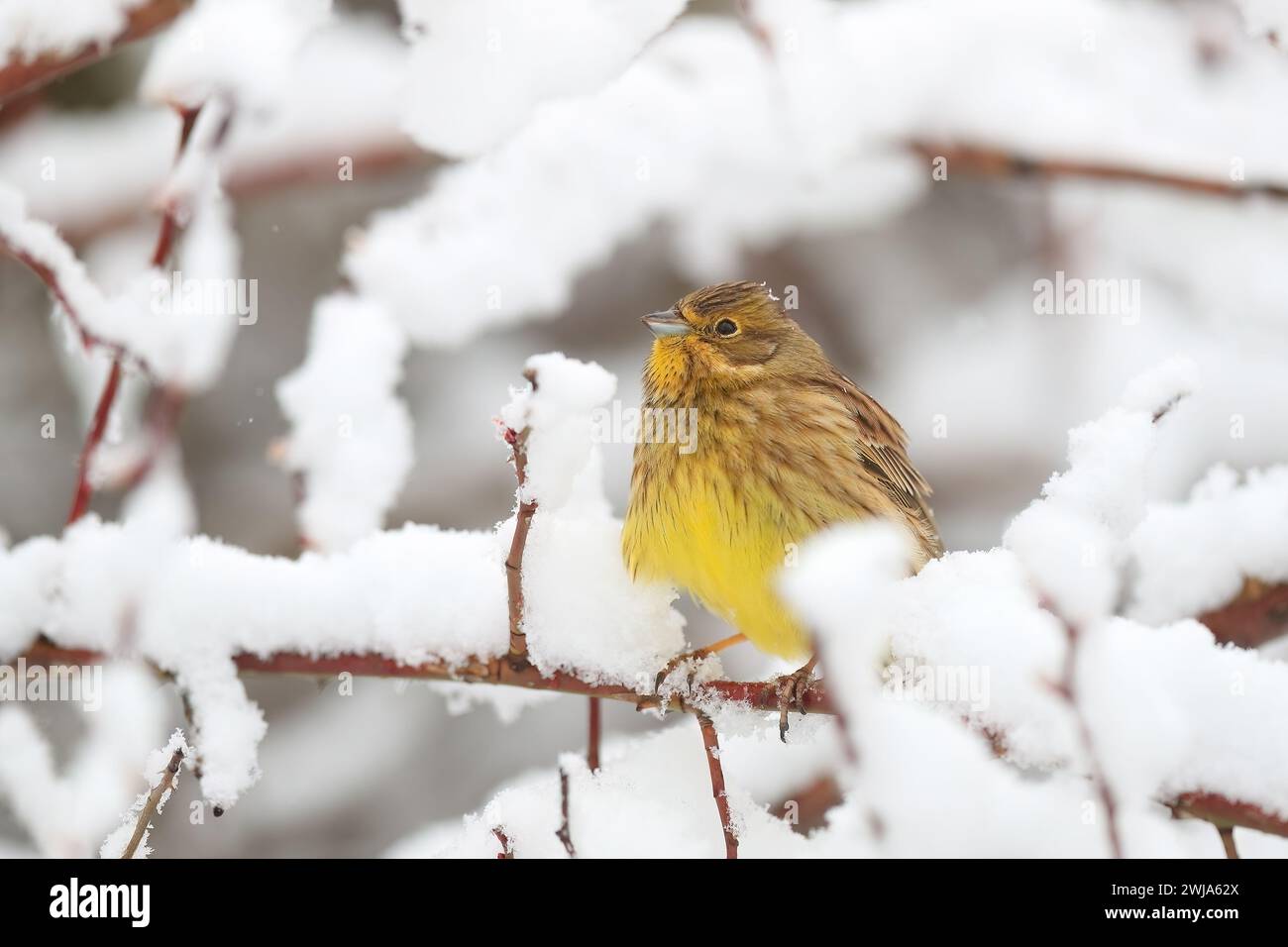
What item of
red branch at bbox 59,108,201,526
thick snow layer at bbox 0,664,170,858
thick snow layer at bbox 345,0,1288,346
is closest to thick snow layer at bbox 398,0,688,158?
red branch at bbox 59,108,201,526

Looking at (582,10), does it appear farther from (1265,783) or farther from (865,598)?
(1265,783)

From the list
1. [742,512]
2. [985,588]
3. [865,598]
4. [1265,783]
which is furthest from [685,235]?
[865,598]

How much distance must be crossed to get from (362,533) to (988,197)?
4.99 m

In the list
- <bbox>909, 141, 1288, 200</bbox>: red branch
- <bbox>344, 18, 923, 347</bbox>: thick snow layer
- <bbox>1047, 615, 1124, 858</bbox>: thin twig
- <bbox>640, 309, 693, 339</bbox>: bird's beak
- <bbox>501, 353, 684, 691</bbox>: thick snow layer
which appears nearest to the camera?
<bbox>1047, 615, 1124, 858</bbox>: thin twig

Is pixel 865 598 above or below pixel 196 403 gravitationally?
below

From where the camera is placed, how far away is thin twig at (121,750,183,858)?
6.59ft

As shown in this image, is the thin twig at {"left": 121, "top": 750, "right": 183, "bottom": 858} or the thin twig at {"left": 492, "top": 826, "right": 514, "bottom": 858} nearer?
the thin twig at {"left": 121, "top": 750, "right": 183, "bottom": 858}

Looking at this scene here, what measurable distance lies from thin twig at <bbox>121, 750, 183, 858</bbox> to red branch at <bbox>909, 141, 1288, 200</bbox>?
272 centimetres

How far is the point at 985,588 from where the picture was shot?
6.82 feet

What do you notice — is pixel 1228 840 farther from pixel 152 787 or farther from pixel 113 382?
pixel 113 382

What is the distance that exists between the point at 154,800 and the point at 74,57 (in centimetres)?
145

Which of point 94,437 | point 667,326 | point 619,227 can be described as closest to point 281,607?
point 94,437

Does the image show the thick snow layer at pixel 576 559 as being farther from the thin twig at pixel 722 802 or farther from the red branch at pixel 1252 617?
the red branch at pixel 1252 617

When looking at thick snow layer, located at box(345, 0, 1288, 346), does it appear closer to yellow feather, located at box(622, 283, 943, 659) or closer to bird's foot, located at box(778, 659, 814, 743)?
yellow feather, located at box(622, 283, 943, 659)
